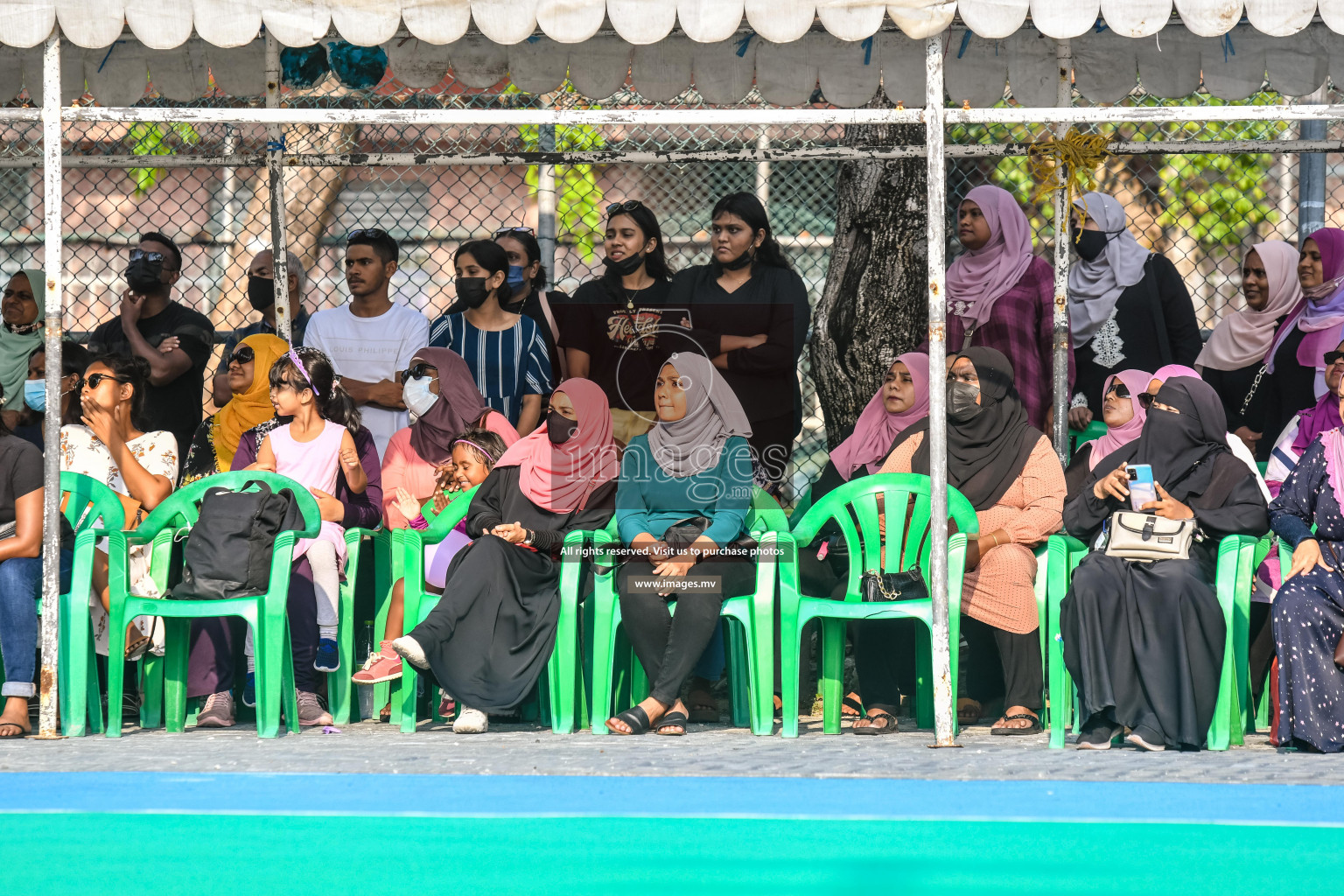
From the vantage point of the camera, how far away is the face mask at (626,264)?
6387 millimetres

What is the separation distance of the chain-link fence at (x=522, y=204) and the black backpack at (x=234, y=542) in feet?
18.0

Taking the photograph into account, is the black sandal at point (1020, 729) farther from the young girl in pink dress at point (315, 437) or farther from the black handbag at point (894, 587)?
the young girl in pink dress at point (315, 437)

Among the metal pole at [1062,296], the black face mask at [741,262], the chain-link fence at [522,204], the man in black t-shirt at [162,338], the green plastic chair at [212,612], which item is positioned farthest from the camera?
the chain-link fence at [522,204]

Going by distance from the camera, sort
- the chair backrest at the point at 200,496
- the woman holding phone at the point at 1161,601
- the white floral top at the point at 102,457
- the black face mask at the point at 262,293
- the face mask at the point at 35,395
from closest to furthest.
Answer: the woman holding phone at the point at 1161,601, the chair backrest at the point at 200,496, the white floral top at the point at 102,457, the face mask at the point at 35,395, the black face mask at the point at 262,293

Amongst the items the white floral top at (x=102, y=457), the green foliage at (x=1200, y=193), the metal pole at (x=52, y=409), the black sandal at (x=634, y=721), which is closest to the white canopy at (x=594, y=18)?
the metal pole at (x=52, y=409)

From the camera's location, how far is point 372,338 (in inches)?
261

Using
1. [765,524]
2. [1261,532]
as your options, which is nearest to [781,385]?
[765,524]

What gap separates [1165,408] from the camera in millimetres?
5258

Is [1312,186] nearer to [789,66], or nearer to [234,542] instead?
[789,66]

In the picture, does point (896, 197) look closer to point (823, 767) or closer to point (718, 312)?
point (718, 312)

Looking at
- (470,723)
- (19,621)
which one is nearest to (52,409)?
(19,621)

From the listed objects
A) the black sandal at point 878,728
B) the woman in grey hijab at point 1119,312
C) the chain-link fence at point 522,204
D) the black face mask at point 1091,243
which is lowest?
the black sandal at point 878,728

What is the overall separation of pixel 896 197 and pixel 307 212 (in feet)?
18.3

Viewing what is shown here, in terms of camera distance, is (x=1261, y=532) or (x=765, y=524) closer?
(x=1261, y=532)
